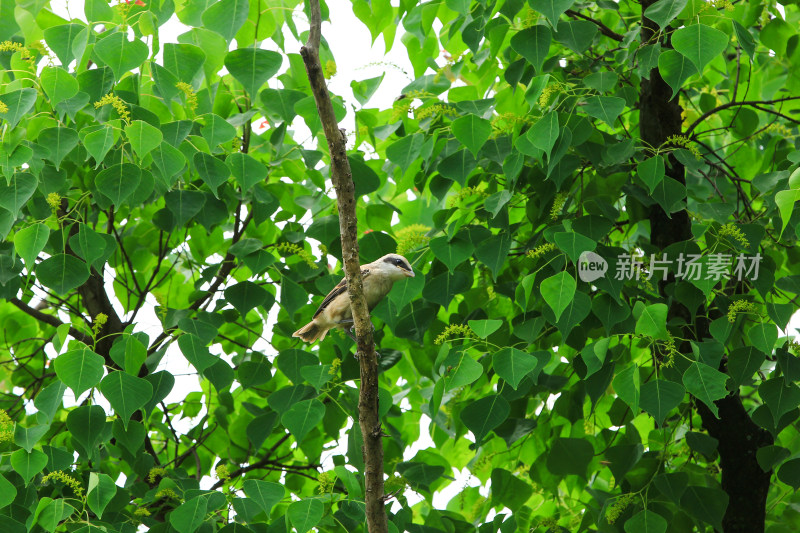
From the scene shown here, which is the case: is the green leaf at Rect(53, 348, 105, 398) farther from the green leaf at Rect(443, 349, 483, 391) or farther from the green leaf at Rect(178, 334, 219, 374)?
the green leaf at Rect(443, 349, 483, 391)

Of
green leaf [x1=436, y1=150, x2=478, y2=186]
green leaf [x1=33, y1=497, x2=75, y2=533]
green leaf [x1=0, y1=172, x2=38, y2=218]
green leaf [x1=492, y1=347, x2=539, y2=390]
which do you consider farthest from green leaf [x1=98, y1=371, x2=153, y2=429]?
green leaf [x1=436, y1=150, x2=478, y2=186]

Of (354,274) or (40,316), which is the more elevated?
(354,274)

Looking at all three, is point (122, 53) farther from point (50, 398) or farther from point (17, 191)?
point (50, 398)

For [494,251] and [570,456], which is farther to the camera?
[570,456]

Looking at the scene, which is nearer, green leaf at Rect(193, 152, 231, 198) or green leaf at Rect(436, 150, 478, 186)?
green leaf at Rect(193, 152, 231, 198)

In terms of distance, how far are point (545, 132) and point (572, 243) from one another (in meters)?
0.54

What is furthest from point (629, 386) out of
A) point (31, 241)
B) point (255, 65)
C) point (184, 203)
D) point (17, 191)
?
point (17, 191)

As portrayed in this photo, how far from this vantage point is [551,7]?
3.48 meters

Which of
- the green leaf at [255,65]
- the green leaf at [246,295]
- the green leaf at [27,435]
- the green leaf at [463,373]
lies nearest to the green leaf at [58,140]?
the green leaf at [255,65]

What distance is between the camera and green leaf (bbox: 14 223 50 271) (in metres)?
3.56

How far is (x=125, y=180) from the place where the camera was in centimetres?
369

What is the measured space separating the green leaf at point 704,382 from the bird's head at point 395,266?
146 cm

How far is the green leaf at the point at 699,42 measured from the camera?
3.27 metres

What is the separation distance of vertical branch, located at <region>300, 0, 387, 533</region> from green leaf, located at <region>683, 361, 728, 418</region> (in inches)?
53.4
